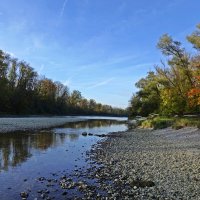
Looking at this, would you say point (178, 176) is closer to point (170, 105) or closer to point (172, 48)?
point (172, 48)

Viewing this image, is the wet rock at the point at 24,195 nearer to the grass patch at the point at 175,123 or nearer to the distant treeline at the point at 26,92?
the grass patch at the point at 175,123

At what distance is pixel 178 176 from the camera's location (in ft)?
50.1

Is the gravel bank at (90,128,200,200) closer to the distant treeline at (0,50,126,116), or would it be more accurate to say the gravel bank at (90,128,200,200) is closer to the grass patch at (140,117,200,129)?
the grass patch at (140,117,200,129)

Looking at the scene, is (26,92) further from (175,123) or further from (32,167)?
(32,167)

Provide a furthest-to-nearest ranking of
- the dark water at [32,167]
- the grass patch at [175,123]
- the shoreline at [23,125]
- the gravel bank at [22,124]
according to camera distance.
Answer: the gravel bank at [22,124], the shoreline at [23,125], the grass patch at [175,123], the dark water at [32,167]

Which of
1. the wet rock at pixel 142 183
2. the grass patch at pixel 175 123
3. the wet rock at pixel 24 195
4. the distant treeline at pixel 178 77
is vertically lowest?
the wet rock at pixel 24 195

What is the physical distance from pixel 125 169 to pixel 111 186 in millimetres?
3894

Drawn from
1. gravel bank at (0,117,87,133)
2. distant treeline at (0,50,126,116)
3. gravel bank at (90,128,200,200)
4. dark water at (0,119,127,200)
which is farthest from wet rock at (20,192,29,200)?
distant treeline at (0,50,126,116)

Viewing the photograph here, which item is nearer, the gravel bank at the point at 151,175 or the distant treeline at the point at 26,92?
the gravel bank at the point at 151,175

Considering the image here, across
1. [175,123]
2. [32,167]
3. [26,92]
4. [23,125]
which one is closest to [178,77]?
[175,123]

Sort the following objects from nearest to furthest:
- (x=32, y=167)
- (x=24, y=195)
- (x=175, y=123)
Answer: (x=24, y=195), (x=32, y=167), (x=175, y=123)

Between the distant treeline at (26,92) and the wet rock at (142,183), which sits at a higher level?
the distant treeline at (26,92)

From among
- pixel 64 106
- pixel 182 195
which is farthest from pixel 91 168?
pixel 64 106

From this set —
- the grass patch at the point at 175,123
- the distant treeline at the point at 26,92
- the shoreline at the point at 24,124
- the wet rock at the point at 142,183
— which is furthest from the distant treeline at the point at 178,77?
the distant treeline at the point at 26,92
